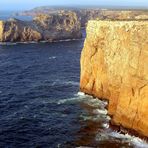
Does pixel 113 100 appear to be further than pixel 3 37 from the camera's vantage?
No

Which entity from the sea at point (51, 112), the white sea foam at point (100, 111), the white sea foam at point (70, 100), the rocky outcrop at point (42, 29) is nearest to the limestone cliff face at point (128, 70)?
the sea at point (51, 112)

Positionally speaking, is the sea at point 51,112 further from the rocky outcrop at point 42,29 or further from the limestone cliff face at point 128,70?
the rocky outcrop at point 42,29

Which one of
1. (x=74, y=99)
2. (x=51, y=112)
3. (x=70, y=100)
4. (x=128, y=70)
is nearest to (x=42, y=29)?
(x=74, y=99)

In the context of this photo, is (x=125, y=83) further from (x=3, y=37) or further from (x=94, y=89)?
(x=3, y=37)

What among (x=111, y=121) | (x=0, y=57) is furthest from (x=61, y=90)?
(x=0, y=57)

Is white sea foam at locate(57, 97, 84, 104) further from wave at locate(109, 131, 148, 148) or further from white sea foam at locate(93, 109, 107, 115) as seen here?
wave at locate(109, 131, 148, 148)

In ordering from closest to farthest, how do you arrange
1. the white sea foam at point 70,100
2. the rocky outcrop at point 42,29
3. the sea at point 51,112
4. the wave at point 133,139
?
the wave at point 133,139 → the sea at point 51,112 → the white sea foam at point 70,100 → the rocky outcrop at point 42,29

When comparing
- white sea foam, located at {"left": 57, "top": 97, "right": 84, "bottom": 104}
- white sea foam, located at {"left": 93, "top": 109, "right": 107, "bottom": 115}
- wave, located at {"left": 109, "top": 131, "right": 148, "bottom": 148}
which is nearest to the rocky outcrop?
white sea foam, located at {"left": 57, "top": 97, "right": 84, "bottom": 104}
